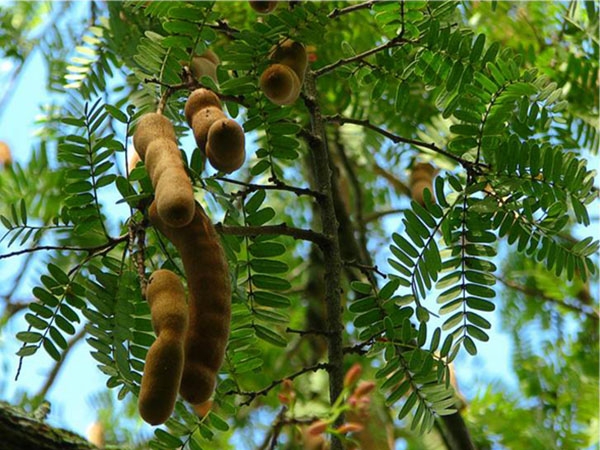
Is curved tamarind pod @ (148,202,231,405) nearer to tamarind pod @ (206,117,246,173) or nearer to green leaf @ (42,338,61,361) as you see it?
tamarind pod @ (206,117,246,173)

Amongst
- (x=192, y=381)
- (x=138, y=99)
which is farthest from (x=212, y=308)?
(x=138, y=99)

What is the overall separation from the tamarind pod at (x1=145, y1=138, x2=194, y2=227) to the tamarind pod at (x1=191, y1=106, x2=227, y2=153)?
0.06m

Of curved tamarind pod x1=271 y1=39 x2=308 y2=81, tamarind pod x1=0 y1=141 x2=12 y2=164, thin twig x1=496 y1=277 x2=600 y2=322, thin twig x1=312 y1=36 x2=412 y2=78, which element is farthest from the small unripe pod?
thin twig x1=496 y1=277 x2=600 y2=322

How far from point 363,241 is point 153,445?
0.68m

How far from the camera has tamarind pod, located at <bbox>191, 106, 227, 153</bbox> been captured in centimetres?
64

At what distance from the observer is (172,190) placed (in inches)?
21.0

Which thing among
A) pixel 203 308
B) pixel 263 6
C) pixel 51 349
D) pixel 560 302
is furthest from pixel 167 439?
pixel 560 302

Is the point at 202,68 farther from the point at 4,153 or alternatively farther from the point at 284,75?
the point at 4,153

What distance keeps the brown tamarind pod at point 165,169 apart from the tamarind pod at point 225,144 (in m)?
0.03

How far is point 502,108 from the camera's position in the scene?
77 centimetres

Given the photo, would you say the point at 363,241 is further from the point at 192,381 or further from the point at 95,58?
the point at 192,381

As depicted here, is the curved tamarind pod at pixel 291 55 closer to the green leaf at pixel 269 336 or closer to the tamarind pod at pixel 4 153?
the green leaf at pixel 269 336

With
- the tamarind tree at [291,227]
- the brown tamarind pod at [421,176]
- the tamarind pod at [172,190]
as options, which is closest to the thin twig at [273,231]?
the tamarind tree at [291,227]

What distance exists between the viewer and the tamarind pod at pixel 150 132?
61cm
